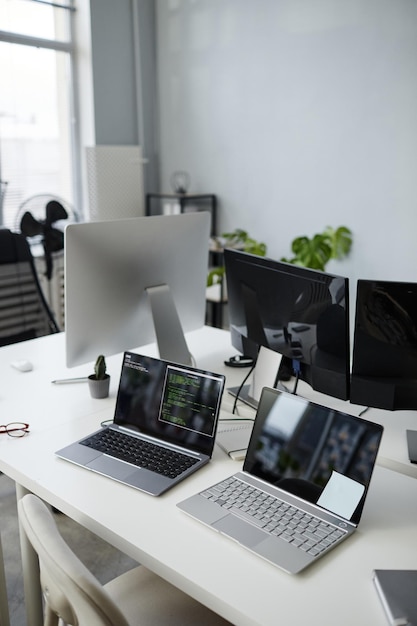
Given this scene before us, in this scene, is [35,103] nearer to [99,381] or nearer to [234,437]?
[99,381]

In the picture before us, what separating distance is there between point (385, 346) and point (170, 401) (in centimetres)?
54

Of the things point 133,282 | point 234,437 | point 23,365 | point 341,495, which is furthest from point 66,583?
point 23,365

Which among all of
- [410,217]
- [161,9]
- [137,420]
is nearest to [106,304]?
[137,420]

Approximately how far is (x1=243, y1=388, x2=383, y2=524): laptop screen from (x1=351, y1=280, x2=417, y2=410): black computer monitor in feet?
0.88

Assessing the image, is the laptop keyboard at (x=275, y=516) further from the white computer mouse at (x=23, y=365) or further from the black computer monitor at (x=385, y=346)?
the white computer mouse at (x=23, y=365)

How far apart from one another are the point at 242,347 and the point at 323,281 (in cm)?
47

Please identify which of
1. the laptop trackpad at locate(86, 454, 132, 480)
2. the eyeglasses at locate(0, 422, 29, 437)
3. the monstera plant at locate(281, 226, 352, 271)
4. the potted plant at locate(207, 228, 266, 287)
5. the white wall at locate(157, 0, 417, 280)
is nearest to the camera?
the laptop trackpad at locate(86, 454, 132, 480)

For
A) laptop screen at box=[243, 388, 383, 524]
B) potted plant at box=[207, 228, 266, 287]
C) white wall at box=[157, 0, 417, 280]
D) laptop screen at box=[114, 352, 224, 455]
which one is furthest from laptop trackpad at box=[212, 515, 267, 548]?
potted plant at box=[207, 228, 266, 287]

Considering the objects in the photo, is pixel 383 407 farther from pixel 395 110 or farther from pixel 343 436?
pixel 395 110

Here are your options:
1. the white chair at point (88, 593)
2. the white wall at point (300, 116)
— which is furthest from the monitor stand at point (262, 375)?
the white wall at point (300, 116)

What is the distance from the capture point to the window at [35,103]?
4.10 metres

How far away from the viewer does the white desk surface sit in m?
0.98

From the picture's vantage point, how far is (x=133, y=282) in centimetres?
185

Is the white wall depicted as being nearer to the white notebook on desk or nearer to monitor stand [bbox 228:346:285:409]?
monitor stand [bbox 228:346:285:409]
